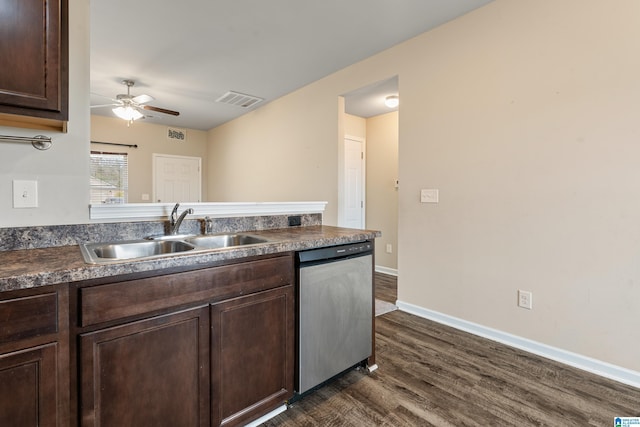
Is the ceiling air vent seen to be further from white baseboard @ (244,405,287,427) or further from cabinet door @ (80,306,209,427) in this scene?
white baseboard @ (244,405,287,427)

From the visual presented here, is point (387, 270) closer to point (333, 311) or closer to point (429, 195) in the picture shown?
point (429, 195)

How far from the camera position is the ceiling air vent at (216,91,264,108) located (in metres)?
4.58

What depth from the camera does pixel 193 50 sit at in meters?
3.22

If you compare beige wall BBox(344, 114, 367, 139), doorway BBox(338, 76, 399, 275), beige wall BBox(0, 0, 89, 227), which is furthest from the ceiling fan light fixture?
beige wall BBox(344, 114, 367, 139)

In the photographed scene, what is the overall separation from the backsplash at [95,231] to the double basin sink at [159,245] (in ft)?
0.19

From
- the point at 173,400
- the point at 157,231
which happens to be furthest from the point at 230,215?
the point at 173,400

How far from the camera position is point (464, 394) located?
1769 mm

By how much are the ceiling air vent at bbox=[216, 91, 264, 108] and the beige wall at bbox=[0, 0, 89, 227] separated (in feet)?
10.4

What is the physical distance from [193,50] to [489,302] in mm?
3745

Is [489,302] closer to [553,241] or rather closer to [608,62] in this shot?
[553,241]

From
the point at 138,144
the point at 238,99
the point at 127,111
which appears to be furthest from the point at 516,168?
the point at 138,144

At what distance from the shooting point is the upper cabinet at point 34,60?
1.12m

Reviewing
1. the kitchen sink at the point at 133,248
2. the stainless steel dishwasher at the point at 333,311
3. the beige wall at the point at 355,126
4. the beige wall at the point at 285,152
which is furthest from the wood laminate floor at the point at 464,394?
the beige wall at the point at 355,126

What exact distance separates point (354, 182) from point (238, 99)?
2.23 m
